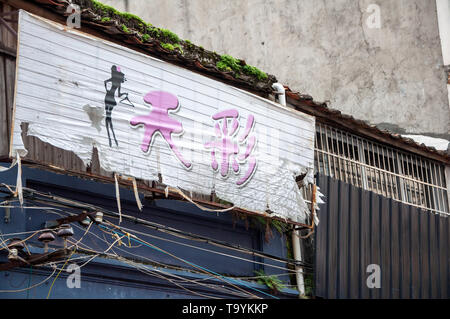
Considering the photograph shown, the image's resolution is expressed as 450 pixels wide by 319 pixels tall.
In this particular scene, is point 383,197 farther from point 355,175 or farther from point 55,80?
point 55,80

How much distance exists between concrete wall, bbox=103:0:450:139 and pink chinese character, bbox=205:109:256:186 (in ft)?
18.9

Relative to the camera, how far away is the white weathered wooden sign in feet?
32.0

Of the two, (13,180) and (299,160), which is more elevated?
(299,160)

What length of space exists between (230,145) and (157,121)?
1339mm

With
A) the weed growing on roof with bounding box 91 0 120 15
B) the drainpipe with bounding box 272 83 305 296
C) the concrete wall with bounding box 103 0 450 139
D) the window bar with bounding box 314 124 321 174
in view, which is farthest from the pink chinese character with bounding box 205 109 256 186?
the concrete wall with bounding box 103 0 450 139

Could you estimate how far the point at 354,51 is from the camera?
695 inches

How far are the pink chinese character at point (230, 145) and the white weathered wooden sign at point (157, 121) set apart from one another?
0.01 m

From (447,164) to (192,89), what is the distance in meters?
6.49

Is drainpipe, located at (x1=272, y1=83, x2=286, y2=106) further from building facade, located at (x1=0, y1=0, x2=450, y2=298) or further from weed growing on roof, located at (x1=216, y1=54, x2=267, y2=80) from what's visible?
weed growing on roof, located at (x1=216, y1=54, x2=267, y2=80)

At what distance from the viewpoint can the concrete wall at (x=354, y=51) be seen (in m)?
17.1

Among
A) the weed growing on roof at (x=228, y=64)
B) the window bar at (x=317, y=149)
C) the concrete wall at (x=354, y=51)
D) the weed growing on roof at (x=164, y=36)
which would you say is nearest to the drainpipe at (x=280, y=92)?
the weed growing on roof at (x=164, y=36)

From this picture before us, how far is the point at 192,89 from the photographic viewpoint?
11594mm

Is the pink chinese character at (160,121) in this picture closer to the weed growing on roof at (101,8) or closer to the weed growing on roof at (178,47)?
the weed growing on roof at (178,47)

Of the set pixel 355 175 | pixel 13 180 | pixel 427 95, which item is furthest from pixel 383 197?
pixel 13 180
